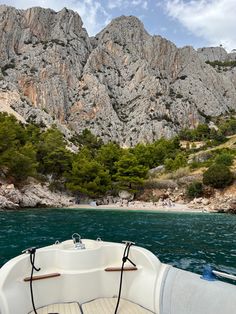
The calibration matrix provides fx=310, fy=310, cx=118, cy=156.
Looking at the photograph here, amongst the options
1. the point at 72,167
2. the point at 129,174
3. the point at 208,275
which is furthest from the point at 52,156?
the point at 208,275

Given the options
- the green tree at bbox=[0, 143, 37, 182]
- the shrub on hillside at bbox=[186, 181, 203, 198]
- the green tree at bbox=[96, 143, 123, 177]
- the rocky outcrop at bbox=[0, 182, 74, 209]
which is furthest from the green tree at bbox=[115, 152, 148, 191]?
the green tree at bbox=[0, 143, 37, 182]

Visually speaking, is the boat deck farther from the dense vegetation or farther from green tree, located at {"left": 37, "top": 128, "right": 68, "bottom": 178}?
green tree, located at {"left": 37, "top": 128, "right": 68, "bottom": 178}

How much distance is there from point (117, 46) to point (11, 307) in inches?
4456

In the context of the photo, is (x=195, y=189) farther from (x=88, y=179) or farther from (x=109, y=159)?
(x=109, y=159)

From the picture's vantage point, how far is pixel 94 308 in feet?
15.4

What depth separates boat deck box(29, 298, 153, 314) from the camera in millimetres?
4562

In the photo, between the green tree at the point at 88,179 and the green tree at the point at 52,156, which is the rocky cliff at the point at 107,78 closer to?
the green tree at the point at 52,156

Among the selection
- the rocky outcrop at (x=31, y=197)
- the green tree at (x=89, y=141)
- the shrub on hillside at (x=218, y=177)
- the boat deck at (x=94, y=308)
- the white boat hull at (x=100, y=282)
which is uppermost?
the green tree at (x=89, y=141)

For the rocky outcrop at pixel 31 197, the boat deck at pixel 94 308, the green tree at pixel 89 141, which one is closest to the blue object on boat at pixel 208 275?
the boat deck at pixel 94 308

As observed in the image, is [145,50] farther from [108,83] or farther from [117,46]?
[108,83]

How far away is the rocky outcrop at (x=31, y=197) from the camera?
32.8 meters

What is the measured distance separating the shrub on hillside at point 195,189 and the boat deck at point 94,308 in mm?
38846

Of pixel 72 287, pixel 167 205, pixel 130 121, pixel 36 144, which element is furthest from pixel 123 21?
pixel 72 287

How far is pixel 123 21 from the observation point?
118812mm
